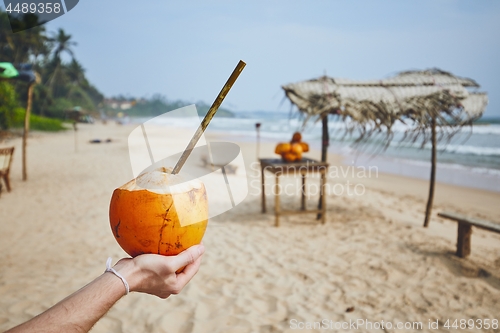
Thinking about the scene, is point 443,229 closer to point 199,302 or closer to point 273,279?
point 273,279

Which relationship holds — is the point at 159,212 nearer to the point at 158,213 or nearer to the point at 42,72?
the point at 158,213

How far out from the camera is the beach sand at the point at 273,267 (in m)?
2.48

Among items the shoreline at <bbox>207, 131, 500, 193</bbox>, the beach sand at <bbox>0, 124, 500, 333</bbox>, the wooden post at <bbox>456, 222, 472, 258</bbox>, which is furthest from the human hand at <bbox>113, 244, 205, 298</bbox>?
the shoreline at <bbox>207, 131, 500, 193</bbox>

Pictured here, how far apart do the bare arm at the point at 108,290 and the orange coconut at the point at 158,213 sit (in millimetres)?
42

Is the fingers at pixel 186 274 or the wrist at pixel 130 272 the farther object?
the fingers at pixel 186 274

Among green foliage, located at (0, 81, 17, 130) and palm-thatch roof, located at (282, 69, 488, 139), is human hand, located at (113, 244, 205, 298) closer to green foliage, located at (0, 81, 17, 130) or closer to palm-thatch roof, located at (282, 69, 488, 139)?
palm-thatch roof, located at (282, 69, 488, 139)

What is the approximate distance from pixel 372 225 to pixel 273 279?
2586 millimetres

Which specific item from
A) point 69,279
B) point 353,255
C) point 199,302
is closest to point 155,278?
point 199,302

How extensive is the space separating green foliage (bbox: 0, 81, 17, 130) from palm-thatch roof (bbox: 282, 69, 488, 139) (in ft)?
Answer: 53.9

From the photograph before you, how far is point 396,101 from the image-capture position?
4.76 m

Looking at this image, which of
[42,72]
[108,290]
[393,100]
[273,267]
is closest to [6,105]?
[273,267]

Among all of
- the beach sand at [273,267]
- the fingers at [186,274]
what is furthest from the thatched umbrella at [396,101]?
the fingers at [186,274]

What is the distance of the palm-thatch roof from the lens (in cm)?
470

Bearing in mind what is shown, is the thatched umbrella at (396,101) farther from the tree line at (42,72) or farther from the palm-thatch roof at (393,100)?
the tree line at (42,72)
